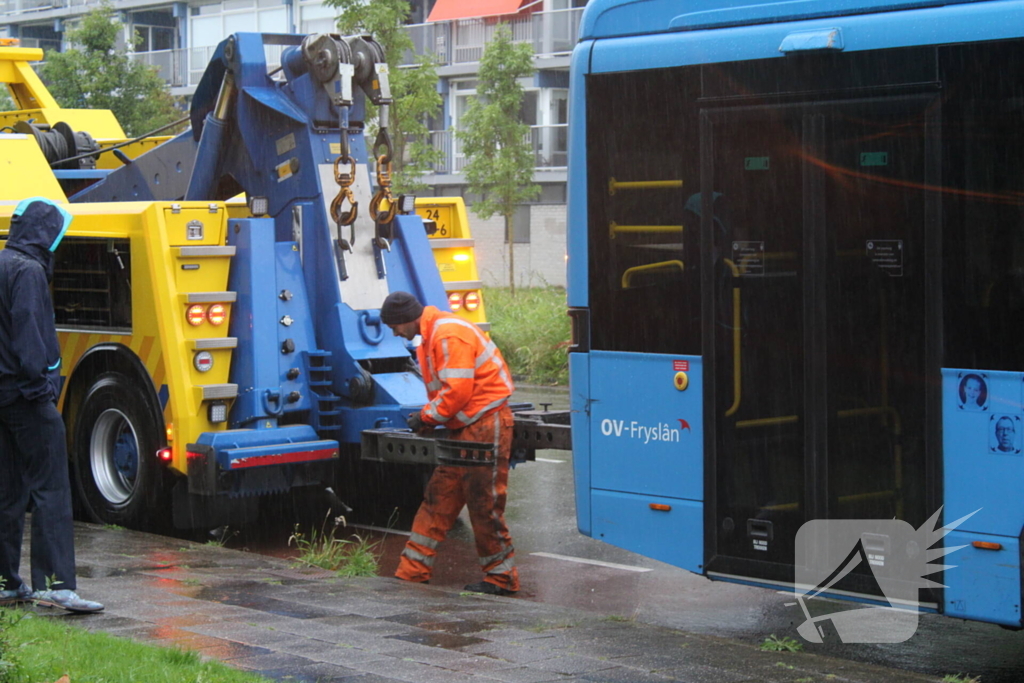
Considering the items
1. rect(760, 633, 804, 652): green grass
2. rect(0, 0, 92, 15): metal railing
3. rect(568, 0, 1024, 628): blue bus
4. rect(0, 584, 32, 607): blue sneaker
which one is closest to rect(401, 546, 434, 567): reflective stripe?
rect(568, 0, 1024, 628): blue bus

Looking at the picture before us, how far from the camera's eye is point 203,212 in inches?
367

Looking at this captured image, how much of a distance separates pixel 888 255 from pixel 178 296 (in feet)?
15.7

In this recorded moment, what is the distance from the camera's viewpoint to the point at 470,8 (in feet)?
130

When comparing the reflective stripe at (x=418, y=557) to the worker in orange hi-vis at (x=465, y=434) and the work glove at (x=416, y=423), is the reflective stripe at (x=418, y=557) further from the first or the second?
the work glove at (x=416, y=423)

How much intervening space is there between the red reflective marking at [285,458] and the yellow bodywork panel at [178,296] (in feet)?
1.29

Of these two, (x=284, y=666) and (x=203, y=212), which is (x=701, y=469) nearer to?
(x=284, y=666)

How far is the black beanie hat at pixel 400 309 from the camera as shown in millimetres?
8297

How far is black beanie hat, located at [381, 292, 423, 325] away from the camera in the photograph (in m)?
8.30

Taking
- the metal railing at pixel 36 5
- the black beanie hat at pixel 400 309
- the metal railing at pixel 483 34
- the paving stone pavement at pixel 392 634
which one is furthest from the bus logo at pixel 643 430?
the metal railing at pixel 36 5

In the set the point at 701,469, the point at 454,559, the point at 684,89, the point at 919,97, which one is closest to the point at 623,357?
the point at 701,469

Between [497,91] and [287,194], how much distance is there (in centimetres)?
2192

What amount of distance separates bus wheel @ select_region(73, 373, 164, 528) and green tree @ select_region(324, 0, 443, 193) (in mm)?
15165

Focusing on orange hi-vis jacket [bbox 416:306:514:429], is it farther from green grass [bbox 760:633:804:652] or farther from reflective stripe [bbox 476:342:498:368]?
green grass [bbox 760:633:804:652]

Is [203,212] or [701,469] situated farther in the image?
[203,212]
